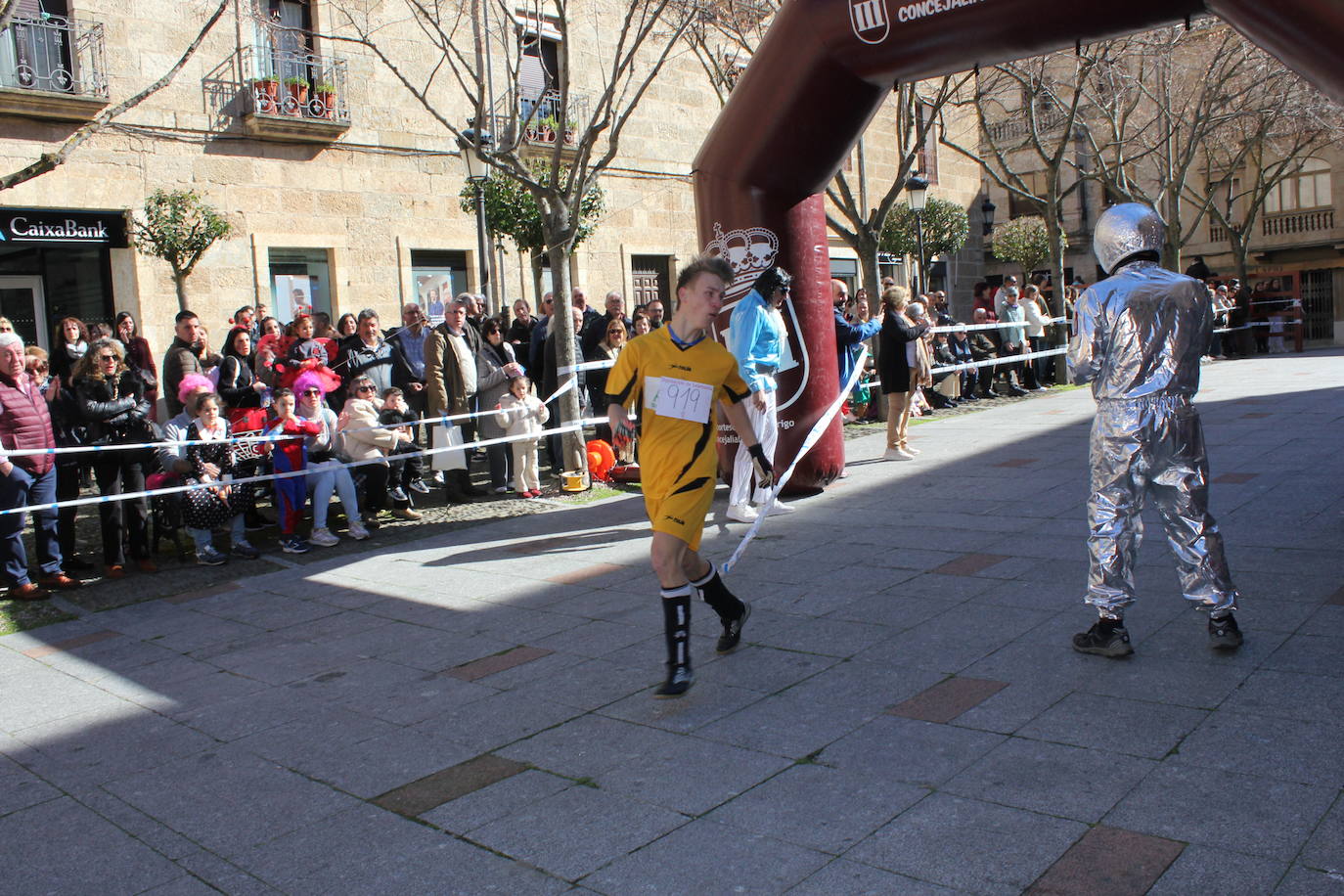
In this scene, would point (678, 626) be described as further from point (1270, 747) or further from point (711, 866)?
point (1270, 747)

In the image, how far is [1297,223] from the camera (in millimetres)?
37812

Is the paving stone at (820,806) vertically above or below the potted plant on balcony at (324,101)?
below

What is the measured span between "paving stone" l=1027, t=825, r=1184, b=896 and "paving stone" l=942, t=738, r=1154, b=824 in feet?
0.49

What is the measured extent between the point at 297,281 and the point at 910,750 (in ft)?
51.0

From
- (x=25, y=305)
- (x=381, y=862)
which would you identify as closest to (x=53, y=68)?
(x=25, y=305)

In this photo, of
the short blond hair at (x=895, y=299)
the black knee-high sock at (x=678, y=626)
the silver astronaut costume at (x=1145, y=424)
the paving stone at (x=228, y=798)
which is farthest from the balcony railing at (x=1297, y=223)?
the paving stone at (x=228, y=798)

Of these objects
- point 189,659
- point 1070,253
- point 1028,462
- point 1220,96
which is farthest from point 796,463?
point 1070,253

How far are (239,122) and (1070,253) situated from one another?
32398 mm

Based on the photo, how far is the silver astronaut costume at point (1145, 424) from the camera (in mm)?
4512

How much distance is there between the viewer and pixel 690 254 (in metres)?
23.3

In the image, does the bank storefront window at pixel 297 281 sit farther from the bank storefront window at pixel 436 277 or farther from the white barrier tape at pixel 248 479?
the white barrier tape at pixel 248 479

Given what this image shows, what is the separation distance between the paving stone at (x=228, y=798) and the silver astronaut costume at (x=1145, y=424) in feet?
10.6

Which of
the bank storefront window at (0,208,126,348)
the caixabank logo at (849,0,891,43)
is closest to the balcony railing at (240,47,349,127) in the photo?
the bank storefront window at (0,208,126,348)

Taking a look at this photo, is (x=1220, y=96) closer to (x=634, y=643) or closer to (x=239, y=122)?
(x=239, y=122)
